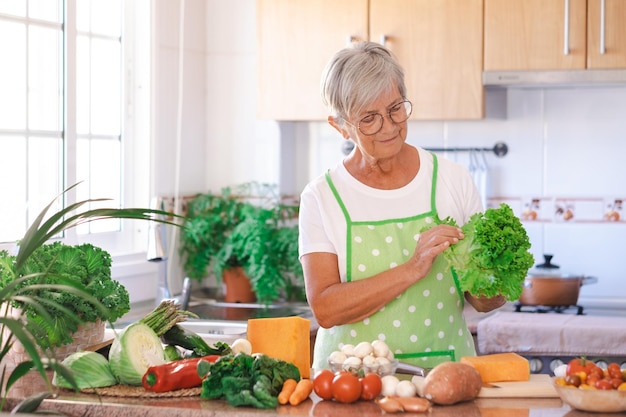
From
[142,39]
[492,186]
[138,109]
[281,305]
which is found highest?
[142,39]

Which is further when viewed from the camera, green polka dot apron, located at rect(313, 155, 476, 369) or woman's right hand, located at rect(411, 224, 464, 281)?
green polka dot apron, located at rect(313, 155, 476, 369)

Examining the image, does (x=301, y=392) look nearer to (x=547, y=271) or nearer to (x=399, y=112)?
(x=399, y=112)

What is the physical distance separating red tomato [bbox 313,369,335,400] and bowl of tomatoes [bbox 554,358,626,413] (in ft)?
1.46

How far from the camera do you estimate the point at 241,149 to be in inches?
177

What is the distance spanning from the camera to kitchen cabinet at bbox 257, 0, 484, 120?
3.98m

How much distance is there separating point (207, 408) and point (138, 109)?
2.39m

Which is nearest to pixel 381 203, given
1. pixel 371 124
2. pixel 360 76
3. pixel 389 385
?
pixel 371 124

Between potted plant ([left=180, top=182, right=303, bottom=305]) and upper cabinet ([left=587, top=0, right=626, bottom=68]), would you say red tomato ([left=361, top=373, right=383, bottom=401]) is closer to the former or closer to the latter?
potted plant ([left=180, top=182, right=303, bottom=305])

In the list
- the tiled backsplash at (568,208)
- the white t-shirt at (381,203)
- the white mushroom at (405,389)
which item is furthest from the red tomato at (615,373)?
the tiled backsplash at (568,208)

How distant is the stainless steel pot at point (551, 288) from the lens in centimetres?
384

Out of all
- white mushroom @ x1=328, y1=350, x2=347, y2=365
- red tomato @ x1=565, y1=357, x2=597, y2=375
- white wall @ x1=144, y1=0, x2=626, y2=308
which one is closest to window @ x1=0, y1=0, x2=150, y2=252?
white wall @ x1=144, y1=0, x2=626, y2=308

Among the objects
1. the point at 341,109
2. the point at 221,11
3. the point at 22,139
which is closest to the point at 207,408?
the point at 341,109

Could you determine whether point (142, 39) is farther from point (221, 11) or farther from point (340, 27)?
point (340, 27)

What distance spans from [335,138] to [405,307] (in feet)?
6.86
